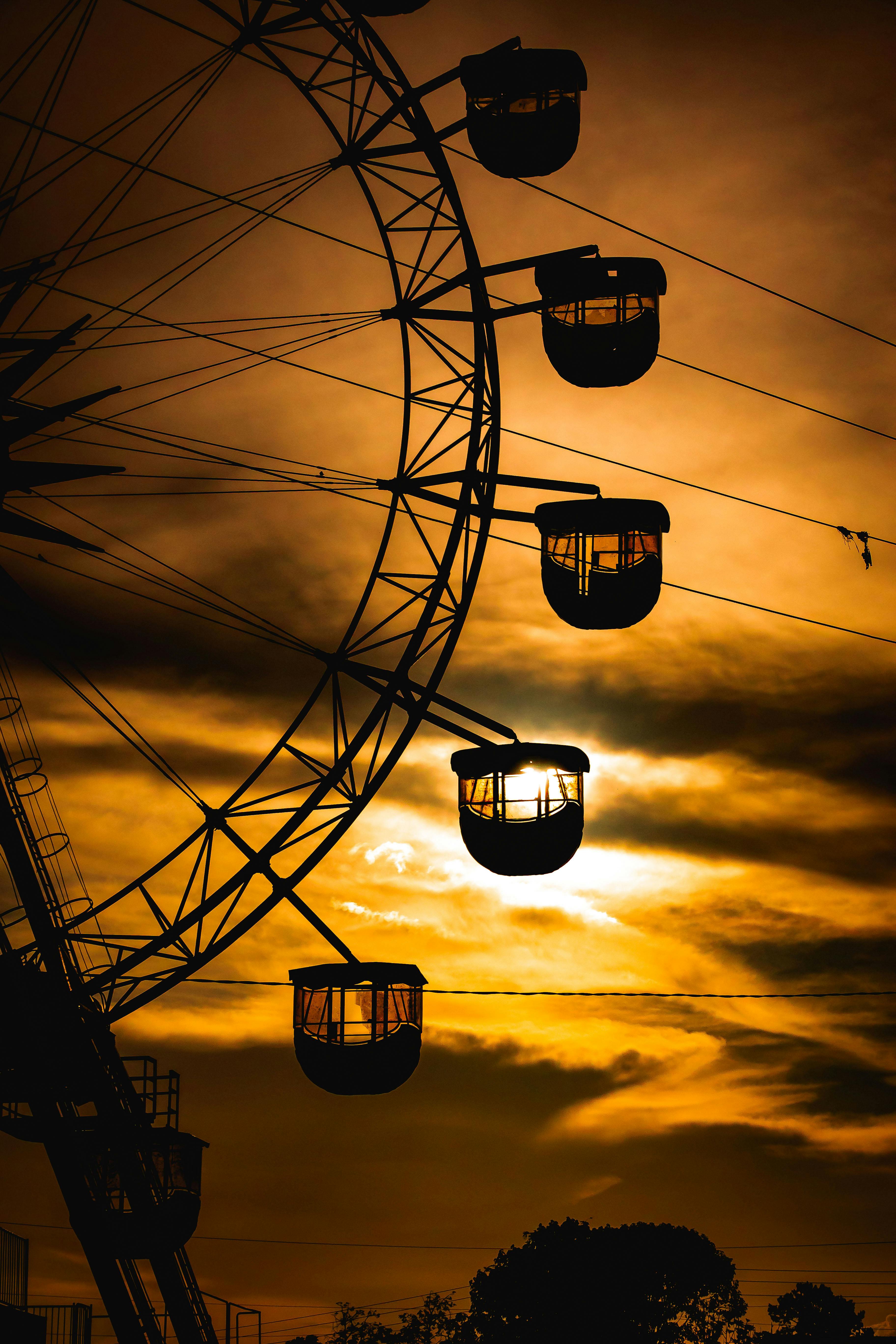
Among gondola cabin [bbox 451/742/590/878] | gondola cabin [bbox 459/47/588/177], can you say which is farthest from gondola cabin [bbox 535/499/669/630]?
gondola cabin [bbox 459/47/588/177]

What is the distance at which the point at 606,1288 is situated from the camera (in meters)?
52.8

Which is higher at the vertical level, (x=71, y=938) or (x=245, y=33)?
(x=245, y=33)

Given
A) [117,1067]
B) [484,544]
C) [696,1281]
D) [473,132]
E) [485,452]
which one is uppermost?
[473,132]

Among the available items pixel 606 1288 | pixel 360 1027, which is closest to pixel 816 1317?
pixel 606 1288

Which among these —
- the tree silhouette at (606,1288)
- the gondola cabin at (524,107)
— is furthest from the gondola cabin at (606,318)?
the tree silhouette at (606,1288)

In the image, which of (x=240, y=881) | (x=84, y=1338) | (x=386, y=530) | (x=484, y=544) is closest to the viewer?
(x=240, y=881)

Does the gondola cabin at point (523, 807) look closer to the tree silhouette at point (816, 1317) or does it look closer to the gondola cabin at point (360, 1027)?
the gondola cabin at point (360, 1027)

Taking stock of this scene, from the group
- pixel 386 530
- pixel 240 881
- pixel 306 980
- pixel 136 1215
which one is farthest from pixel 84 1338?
pixel 386 530

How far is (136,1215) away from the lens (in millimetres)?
17484

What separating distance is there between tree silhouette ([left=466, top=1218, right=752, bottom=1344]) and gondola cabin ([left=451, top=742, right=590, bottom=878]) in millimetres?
40310

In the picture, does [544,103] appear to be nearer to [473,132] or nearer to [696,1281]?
[473,132]

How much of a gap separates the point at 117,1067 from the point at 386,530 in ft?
22.0

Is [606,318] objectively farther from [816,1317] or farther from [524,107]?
[816,1317]

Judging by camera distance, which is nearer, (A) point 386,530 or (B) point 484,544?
(B) point 484,544
